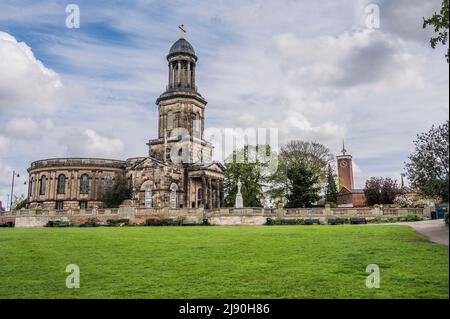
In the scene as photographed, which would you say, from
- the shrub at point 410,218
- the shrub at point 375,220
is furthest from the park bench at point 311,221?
the shrub at point 410,218

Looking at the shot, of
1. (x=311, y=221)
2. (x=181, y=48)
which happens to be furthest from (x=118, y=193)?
(x=311, y=221)

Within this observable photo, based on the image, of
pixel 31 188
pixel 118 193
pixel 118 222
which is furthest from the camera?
pixel 31 188

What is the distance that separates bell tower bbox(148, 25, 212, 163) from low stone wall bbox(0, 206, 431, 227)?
2267cm

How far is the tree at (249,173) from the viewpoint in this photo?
64.4 meters

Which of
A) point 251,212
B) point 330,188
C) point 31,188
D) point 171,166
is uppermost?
point 171,166

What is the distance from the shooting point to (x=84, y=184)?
69.5 m

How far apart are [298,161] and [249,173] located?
26.5 feet

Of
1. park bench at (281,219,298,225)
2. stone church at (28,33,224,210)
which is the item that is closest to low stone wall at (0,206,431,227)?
park bench at (281,219,298,225)

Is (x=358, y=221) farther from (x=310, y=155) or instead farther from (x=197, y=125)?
(x=197, y=125)

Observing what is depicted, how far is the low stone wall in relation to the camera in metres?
36.5

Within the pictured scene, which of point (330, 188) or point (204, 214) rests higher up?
point (330, 188)

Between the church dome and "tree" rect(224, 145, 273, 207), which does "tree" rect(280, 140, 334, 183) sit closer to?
"tree" rect(224, 145, 273, 207)
